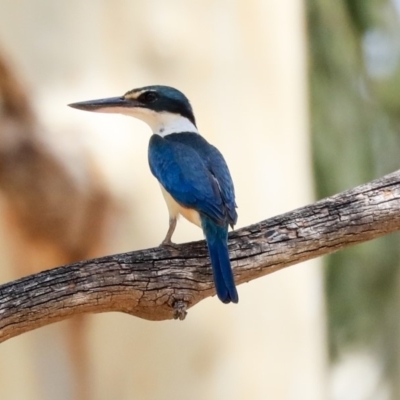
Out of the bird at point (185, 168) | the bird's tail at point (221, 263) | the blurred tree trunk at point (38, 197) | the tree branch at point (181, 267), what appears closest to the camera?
the tree branch at point (181, 267)

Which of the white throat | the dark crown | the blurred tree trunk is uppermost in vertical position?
the dark crown

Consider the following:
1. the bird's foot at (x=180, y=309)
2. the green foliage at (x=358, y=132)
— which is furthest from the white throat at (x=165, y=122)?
the green foliage at (x=358, y=132)

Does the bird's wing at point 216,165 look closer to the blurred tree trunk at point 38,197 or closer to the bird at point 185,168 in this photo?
the bird at point 185,168

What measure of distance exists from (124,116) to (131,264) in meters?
0.94

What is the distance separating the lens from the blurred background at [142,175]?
2617 mm

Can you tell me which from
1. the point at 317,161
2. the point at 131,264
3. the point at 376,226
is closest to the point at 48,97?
the point at 131,264

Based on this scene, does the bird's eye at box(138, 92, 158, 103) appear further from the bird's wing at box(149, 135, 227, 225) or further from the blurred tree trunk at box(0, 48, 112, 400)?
the blurred tree trunk at box(0, 48, 112, 400)

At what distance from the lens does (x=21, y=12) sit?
2643mm

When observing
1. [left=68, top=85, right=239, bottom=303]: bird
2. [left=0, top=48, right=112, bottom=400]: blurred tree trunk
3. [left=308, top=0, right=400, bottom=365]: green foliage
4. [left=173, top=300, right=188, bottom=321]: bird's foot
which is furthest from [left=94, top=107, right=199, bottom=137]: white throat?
[left=308, top=0, right=400, bottom=365]: green foliage

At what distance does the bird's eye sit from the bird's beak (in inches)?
2.2

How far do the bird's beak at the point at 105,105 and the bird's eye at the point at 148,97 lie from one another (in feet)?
0.19

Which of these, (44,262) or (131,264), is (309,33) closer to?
(44,262)

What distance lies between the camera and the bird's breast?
2268mm

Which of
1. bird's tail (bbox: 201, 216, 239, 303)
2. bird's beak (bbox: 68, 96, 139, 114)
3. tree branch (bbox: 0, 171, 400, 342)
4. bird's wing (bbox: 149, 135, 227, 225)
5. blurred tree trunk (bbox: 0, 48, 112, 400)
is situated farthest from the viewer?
blurred tree trunk (bbox: 0, 48, 112, 400)
